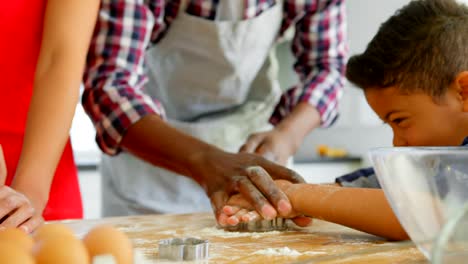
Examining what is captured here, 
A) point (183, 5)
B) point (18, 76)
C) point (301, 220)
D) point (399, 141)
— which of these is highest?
point (183, 5)

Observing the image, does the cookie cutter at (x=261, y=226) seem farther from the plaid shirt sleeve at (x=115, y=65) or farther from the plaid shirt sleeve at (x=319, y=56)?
the plaid shirt sleeve at (x=319, y=56)

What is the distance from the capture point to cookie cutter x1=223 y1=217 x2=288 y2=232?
1.07 metres

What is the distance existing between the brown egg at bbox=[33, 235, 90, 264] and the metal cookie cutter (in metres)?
0.23

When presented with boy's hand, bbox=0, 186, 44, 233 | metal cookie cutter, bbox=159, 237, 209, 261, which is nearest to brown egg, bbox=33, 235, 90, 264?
metal cookie cutter, bbox=159, 237, 209, 261

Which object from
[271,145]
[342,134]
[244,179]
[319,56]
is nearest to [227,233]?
[244,179]

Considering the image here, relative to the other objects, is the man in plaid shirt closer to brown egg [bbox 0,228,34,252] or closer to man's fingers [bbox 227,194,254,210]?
man's fingers [bbox 227,194,254,210]

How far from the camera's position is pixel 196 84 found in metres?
1.73

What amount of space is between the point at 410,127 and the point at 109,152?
2.12ft

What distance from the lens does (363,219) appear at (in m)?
0.99

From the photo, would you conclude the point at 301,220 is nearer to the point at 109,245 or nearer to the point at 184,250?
the point at 184,250

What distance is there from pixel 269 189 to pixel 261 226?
7 centimetres

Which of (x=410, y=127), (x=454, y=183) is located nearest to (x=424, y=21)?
(x=410, y=127)

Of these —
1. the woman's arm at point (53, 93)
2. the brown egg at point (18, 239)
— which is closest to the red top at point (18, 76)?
the woman's arm at point (53, 93)

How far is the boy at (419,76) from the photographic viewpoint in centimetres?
121
